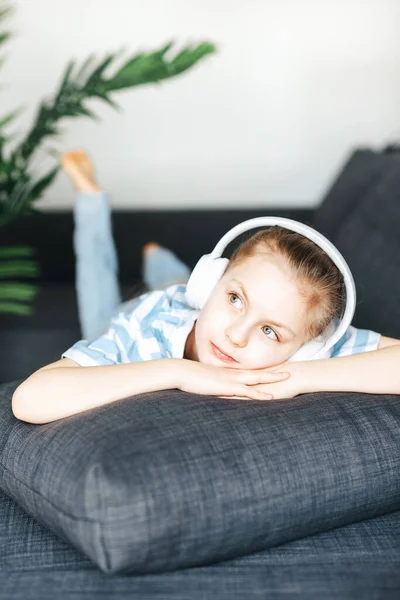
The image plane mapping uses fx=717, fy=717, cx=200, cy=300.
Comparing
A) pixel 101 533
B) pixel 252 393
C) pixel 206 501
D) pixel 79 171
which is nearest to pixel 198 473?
pixel 206 501

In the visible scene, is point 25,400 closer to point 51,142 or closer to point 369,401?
point 369,401

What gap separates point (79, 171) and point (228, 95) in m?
0.99

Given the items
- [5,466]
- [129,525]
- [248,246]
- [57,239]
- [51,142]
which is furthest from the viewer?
[51,142]

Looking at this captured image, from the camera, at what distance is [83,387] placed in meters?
1.06

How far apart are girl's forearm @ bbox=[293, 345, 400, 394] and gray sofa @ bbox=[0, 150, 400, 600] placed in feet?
0.08

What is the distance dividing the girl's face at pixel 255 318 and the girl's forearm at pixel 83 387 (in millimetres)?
100

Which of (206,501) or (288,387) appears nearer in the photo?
(206,501)

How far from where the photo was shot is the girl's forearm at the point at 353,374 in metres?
1.12

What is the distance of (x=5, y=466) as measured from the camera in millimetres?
1059

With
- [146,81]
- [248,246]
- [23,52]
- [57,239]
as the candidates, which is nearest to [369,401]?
[248,246]

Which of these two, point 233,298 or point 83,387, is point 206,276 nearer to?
point 233,298

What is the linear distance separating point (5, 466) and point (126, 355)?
0.32m

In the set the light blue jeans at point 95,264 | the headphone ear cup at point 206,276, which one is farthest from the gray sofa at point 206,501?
the light blue jeans at point 95,264

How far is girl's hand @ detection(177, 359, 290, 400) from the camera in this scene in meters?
1.09
